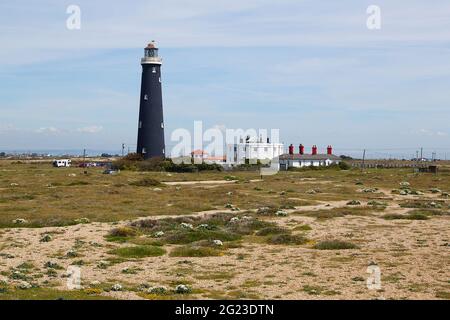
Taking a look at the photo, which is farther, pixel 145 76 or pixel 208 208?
pixel 145 76

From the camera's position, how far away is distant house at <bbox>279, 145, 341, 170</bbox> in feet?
338

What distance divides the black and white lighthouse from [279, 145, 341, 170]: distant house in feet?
80.5

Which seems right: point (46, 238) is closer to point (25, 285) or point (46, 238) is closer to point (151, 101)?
point (25, 285)

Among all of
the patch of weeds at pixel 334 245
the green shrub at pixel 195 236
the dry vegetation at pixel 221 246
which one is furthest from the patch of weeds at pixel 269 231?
the patch of weeds at pixel 334 245

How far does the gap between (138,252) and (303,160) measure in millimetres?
80023

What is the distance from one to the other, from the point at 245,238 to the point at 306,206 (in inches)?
620

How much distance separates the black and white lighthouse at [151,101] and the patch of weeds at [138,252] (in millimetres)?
62889

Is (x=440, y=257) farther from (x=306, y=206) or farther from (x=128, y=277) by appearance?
(x=306, y=206)

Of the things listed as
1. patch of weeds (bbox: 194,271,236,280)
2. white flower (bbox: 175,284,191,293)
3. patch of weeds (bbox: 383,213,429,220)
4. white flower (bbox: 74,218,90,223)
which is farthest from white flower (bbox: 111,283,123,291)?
patch of weeds (bbox: 383,213,429,220)

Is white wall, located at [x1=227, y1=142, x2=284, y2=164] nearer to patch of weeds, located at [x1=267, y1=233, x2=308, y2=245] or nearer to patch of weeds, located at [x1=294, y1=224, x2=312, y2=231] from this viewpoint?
patch of weeds, located at [x1=294, y1=224, x2=312, y2=231]

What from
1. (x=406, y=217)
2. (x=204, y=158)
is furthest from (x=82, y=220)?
(x=204, y=158)

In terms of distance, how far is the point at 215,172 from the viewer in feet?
303

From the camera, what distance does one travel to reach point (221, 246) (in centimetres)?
2688

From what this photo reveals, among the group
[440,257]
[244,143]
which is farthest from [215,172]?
[440,257]
